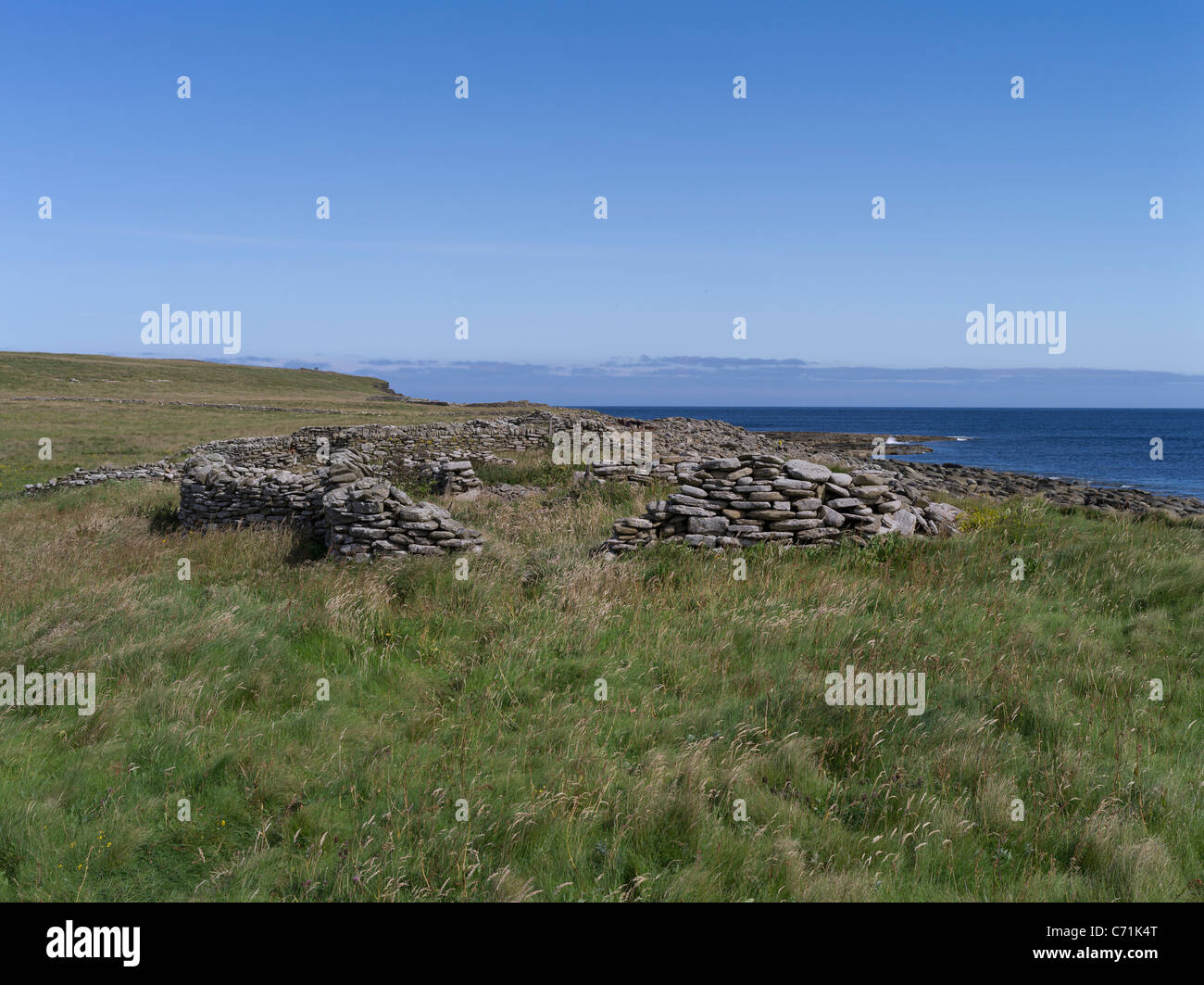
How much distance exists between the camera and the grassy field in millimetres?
3699

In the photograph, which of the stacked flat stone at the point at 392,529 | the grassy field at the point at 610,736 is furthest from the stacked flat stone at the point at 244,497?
the grassy field at the point at 610,736

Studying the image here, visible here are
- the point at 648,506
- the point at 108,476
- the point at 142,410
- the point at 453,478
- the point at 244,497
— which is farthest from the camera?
the point at 142,410

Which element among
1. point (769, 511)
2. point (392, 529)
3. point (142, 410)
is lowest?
point (392, 529)

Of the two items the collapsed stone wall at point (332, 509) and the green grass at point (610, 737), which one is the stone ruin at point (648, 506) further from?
the green grass at point (610, 737)

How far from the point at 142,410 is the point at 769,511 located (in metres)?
64.1

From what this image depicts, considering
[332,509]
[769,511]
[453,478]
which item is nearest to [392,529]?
[332,509]

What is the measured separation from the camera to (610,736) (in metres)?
5.05

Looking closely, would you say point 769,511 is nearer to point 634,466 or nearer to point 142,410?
point 634,466

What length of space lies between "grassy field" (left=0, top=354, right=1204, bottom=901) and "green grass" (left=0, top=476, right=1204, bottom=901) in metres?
0.03

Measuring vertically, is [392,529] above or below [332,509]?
below

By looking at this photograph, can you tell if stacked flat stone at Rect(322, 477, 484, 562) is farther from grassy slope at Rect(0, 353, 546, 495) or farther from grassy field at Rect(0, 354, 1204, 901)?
grassy slope at Rect(0, 353, 546, 495)

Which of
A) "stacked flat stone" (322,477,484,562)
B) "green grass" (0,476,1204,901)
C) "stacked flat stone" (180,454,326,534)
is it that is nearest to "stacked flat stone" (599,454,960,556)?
"green grass" (0,476,1204,901)

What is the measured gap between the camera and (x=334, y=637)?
264 inches
